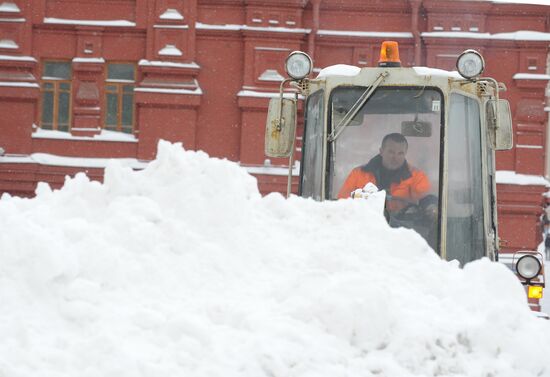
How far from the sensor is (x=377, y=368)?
387 cm

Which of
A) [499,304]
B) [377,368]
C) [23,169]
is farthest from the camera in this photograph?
[23,169]

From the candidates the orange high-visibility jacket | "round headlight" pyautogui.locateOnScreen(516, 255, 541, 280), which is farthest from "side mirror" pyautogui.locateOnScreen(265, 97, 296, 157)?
"round headlight" pyautogui.locateOnScreen(516, 255, 541, 280)

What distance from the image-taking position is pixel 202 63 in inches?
736

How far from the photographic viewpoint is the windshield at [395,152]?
6293mm

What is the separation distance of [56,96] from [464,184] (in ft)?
43.6

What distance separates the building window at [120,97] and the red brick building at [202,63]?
0.06 ft

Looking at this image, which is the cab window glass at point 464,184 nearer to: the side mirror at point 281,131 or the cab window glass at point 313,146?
the cab window glass at point 313,146

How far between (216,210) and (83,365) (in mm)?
1218

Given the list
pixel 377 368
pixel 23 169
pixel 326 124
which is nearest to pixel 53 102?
pixel 23 169

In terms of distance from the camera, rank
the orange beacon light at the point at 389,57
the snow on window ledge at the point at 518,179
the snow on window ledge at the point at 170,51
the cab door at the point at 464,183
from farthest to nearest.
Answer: the snow on window ledge at the point at 170,51 → the snow on window ledge at the point at 518,179 → the orange beacon light at the point at 389,57 → the cab door at the point at 464,183

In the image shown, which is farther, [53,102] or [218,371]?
[53,102]

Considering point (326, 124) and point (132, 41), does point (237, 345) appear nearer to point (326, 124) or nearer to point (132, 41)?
point (326, 124)

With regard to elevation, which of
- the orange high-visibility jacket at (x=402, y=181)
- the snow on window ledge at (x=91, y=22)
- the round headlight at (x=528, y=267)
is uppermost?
the snow on window ledge at (x=91, y=22)

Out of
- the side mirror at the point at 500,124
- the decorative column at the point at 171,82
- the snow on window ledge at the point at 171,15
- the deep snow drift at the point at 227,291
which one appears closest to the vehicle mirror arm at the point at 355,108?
the side mirror at the point at 500,124
